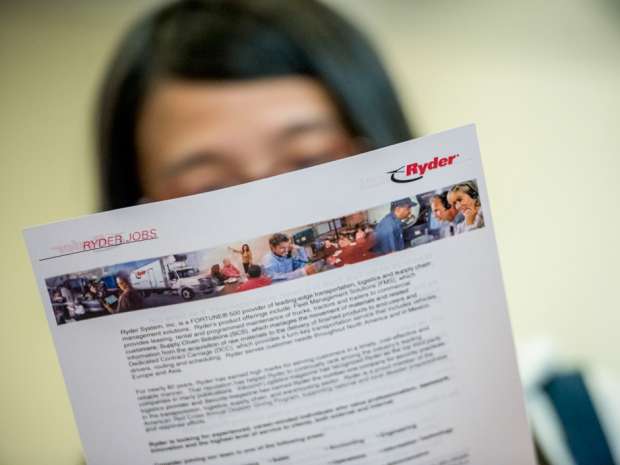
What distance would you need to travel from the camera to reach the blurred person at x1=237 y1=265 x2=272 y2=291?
1.38ft

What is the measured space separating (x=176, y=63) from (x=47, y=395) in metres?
0.32

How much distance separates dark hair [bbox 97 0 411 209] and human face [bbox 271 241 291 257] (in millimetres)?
114

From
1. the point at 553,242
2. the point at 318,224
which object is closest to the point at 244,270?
the point at 318,224

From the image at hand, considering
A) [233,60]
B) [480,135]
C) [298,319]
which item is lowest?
[298,319]

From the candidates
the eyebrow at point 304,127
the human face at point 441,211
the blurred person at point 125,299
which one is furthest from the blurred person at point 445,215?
the blurred person at point 125,299

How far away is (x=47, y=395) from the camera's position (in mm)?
490

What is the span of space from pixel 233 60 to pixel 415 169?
0.17 meters

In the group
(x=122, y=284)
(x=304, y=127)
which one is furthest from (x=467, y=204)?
(x=122, y=284)

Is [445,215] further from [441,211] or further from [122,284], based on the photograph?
[122,284]

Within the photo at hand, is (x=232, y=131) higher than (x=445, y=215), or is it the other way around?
(x=232, y=131)

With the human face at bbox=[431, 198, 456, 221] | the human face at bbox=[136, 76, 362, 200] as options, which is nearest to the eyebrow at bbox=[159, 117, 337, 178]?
the human face at bbox=[136, 76, 362, 200]

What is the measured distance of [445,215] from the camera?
43 centimetres

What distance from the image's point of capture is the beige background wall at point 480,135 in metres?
0.47

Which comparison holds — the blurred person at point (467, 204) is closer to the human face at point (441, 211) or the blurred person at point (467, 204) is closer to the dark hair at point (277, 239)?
the human face at point (441, 211)
